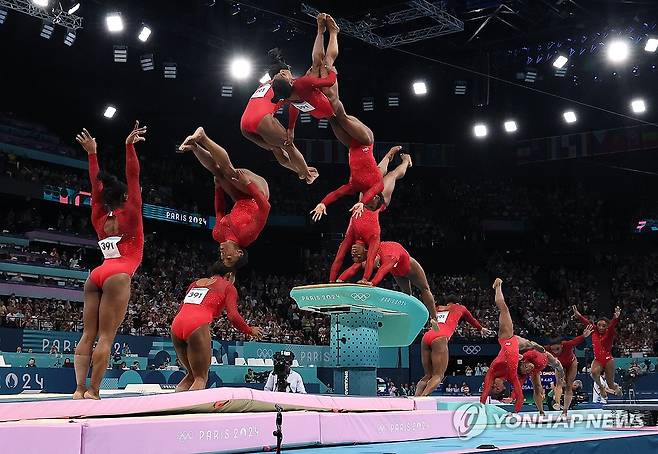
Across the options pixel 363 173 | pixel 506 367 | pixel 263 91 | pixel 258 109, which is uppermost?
pixel 263 91

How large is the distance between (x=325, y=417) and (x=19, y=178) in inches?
853

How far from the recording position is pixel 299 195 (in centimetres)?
3281

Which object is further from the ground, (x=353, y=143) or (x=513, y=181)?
(x=513, y=181)

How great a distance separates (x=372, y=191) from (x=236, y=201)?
198 cm

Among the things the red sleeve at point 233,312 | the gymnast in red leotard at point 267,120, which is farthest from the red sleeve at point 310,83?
the red sleeve at point 233,312

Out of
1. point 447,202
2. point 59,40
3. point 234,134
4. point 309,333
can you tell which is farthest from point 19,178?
point 447,202

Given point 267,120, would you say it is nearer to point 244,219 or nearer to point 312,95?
point 312,95

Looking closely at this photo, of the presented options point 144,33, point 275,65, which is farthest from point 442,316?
point 144,33

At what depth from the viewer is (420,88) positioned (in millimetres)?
25844

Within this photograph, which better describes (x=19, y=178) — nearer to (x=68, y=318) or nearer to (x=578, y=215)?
(x=68, y=318)

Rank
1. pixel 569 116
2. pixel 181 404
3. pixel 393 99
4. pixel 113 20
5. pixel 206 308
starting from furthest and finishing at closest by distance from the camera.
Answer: pixel 569 116 → pixel 393 99 → pixel 113 20 → pixel 206 308 → pixel 181 404

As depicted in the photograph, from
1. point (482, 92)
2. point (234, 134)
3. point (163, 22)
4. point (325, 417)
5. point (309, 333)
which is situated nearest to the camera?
point (325, 417)

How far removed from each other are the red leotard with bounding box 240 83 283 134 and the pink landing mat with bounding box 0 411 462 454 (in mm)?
3082

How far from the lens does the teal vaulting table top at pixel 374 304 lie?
912 cm
